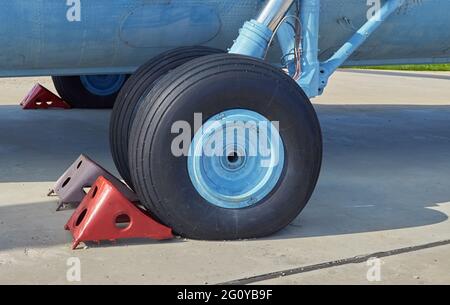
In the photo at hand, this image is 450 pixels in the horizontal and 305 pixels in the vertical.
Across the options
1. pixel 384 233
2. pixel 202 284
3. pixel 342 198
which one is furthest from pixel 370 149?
pixel 202 284

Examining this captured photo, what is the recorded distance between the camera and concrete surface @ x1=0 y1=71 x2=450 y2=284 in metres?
3.61

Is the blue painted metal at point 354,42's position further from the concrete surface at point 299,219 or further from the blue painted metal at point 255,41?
the concrete surface at point 299,219

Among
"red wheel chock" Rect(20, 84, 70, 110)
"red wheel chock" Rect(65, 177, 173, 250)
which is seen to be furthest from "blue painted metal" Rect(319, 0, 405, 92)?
"red wheel chock" Rect(20, 84, 70, 110)

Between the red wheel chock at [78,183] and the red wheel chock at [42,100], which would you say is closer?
the red wheel chock at [78,183]

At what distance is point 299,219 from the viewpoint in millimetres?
4531

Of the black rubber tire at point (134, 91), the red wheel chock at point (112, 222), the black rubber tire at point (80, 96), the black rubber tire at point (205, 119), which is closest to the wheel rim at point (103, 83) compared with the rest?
the black rubber tire at point (80, 96)

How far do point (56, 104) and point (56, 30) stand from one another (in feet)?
15.9

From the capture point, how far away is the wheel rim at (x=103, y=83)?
938cm

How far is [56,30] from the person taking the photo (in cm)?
483

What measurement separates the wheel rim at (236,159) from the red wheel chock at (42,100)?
584 centimetres

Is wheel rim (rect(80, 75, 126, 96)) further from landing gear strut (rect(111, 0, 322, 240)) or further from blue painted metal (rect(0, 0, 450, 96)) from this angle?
landing gear strut (rect(111, 0, 322, 240))

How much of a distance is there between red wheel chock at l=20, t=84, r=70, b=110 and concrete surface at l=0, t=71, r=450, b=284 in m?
0.76

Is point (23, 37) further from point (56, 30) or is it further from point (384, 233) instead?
point (384, 233)

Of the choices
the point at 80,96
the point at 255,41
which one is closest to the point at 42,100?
the point at 80,96
